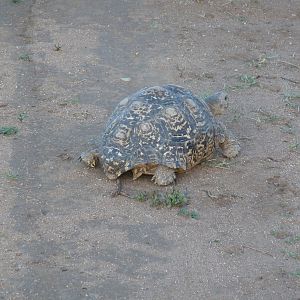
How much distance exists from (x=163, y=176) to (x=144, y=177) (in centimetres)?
25

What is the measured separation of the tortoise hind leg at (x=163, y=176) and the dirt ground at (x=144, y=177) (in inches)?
2.8

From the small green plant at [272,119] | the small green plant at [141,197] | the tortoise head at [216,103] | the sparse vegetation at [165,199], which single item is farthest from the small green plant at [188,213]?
the small green plant at [272,119]

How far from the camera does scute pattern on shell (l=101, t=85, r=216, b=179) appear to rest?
255 inches

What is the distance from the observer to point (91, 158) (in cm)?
675

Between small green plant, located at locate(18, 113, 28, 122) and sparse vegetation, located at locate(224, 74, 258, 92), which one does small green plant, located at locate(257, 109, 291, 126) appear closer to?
sparse vegetation, located at locate(224, 74, 258, 92)

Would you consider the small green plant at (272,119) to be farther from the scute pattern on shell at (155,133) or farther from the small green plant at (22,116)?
the small green plant at (22,116)

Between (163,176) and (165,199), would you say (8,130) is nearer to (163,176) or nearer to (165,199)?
(163,176)

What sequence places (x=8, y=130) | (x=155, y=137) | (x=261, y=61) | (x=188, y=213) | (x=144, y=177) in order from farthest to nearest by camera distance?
1. (x=261, y=61)
2. (x=8, y=130)
3. (x=144, y=177)
4. (x=155, y=137)
5. (x=188, y=213)

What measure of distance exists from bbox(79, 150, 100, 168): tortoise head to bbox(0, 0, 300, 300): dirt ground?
4.2 inches

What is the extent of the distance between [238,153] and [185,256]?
6.05 ft

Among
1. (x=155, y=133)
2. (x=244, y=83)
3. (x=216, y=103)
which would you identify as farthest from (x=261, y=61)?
(x=155, y=133)

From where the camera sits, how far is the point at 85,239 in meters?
5.72

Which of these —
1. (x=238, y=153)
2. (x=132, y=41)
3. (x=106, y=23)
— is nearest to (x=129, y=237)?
(x=238, y=153)

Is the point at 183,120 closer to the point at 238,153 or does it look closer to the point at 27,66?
the point at 238,153
